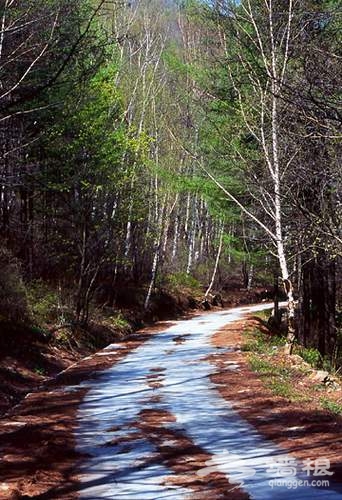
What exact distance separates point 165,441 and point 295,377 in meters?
4.63

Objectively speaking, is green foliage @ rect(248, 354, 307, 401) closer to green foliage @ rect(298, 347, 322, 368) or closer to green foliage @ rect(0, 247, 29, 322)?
green foliage @ rect(298, 347, 322, 368)

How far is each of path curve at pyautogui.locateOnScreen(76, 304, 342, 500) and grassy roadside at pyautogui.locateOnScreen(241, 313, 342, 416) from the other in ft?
2.89

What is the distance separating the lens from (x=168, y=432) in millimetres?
7031

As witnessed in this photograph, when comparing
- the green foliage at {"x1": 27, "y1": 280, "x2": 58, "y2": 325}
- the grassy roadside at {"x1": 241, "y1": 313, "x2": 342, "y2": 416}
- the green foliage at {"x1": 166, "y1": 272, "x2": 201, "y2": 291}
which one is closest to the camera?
the grassy roadside at {"x1": 241, "y1": 313, "x2": 342, "y2": 416}

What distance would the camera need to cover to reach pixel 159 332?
67.5ft

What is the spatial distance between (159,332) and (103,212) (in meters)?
4.54

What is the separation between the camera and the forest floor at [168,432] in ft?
17.4

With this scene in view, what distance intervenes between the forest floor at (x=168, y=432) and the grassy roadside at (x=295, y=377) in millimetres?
38

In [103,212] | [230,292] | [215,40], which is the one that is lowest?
[230,292]

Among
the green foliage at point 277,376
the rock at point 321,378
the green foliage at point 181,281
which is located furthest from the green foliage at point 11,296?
the green foliage at point 181,281

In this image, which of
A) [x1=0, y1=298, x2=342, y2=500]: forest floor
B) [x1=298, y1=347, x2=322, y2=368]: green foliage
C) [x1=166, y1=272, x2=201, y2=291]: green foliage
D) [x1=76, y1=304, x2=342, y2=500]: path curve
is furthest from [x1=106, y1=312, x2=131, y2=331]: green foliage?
[x1=166, y1=272, x2=201, y2=291]: green foliage

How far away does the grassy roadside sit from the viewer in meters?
8.77

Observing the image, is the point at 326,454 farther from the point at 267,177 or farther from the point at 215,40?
the point at 215,40

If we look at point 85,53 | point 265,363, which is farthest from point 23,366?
point 85,53
